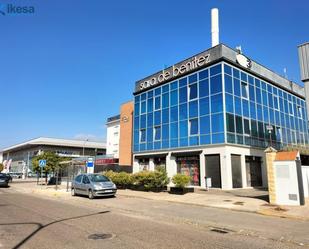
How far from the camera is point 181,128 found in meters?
30.5

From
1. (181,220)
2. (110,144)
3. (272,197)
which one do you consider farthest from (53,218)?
(110,144)

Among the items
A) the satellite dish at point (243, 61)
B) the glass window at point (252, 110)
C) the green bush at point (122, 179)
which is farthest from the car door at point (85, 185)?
the satellite dish at point (243, 61)

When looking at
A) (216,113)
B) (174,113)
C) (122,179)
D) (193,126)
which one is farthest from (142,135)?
(216,113)

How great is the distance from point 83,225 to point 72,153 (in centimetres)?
9120

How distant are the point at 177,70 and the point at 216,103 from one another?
7.40 m

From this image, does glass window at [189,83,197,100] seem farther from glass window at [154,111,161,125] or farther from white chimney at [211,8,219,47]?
white chimney at [211,8,219,47]

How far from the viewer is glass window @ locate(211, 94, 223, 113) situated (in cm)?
2650

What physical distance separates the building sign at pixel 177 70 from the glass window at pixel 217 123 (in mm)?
5701

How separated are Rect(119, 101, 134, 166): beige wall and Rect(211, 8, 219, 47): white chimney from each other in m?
16.8

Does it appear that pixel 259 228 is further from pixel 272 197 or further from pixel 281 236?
pixel 272 197

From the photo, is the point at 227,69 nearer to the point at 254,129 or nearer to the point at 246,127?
the point at 246,127

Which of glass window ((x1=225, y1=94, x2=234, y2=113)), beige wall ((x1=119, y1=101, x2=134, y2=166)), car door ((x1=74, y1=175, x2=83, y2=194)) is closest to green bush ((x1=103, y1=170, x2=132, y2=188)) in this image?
car door ((x1=74, y1=175, x2=83, y2=194))

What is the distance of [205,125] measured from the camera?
91.1 ft

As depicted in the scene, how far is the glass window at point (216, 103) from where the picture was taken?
87.0 feet
